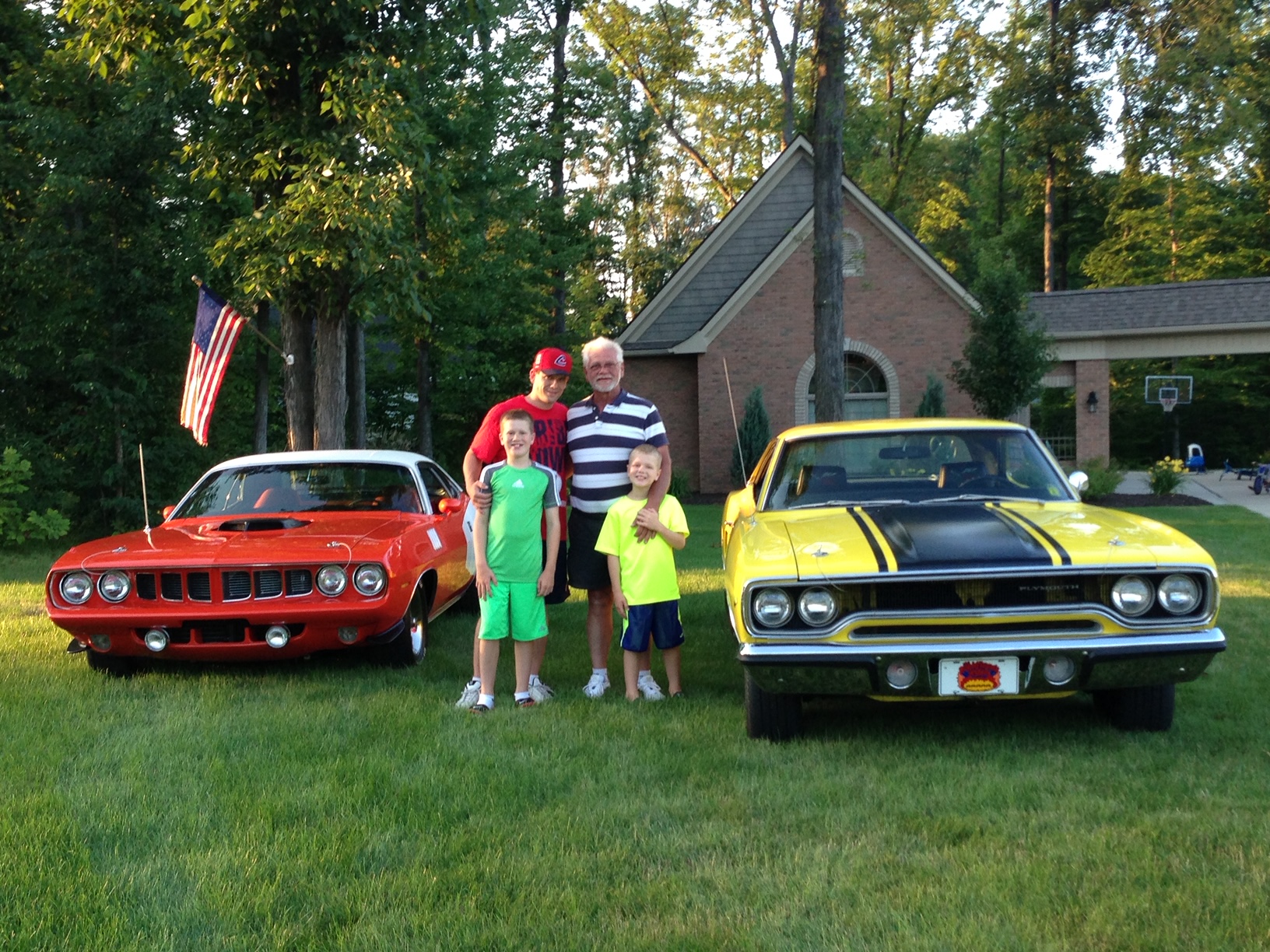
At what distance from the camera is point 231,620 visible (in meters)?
6.24

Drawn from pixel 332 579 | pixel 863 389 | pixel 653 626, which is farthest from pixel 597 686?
pixel 863 389

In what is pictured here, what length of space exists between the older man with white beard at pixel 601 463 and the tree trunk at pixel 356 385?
13872 millimetres

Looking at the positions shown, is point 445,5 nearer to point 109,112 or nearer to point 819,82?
point 819,82

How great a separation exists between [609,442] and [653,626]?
3.28 ft

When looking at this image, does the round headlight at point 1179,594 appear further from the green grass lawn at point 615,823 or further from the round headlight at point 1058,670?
the green grass lawn at point 615,823

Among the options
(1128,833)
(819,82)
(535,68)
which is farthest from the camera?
(535,68)

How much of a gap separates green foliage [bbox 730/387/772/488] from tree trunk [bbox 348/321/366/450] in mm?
7512

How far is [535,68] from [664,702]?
23981mm

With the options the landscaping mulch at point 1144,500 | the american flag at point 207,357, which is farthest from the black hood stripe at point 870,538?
A: the landscaping mulch at point 1144,500

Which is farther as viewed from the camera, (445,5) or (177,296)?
(177,296)

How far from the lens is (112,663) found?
6.74 metres

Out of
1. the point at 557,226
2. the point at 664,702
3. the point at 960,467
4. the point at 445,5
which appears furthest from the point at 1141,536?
the point at 557,226

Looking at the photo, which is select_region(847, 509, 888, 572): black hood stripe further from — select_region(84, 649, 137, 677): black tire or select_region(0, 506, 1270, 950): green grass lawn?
select_region(84, 649, 137, 677): black tire

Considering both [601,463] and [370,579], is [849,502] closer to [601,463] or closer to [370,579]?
[601,463]
